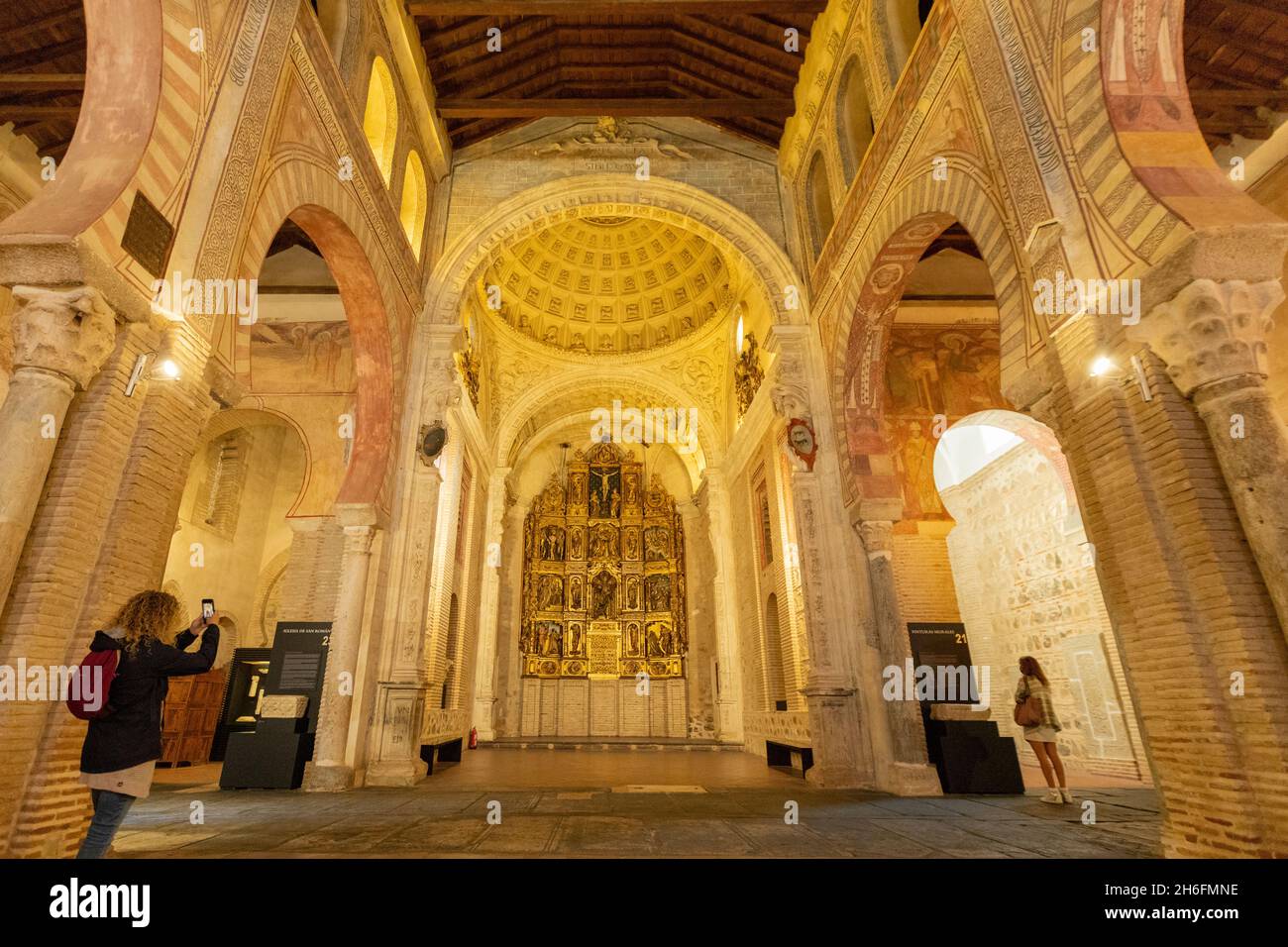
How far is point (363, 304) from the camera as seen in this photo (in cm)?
848

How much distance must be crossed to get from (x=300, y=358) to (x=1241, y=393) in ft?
40.6

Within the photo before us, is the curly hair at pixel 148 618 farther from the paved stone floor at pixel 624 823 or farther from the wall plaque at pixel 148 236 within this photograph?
the wall plaque at pixel 148 236

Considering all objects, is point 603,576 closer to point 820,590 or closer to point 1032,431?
point 820,590

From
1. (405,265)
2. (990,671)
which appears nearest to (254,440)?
(405,265)

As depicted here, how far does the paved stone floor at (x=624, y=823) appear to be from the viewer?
156 inches

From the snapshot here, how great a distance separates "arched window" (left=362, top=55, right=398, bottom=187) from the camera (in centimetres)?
890

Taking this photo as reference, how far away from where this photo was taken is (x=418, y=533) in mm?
8734

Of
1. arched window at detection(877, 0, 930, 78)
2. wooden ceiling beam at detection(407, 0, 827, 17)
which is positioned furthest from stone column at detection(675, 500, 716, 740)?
arched window at detection(877, 0, 930, 78)

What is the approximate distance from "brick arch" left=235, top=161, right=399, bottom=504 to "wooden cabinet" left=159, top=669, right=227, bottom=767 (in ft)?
22.5

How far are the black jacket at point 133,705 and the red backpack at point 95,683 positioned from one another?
0.02m

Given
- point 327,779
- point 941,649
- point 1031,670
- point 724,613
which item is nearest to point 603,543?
point 724,613

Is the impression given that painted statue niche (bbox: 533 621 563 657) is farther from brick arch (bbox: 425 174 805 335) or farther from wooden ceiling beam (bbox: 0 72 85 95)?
wooden ceiling beam (bbox: 0 72 85 95)

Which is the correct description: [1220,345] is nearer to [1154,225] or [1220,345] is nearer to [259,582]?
[1154,225]

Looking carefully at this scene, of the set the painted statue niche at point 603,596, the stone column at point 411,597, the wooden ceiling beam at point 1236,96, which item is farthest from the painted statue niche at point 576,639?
the wooden ceiling beam at point 1236,96
